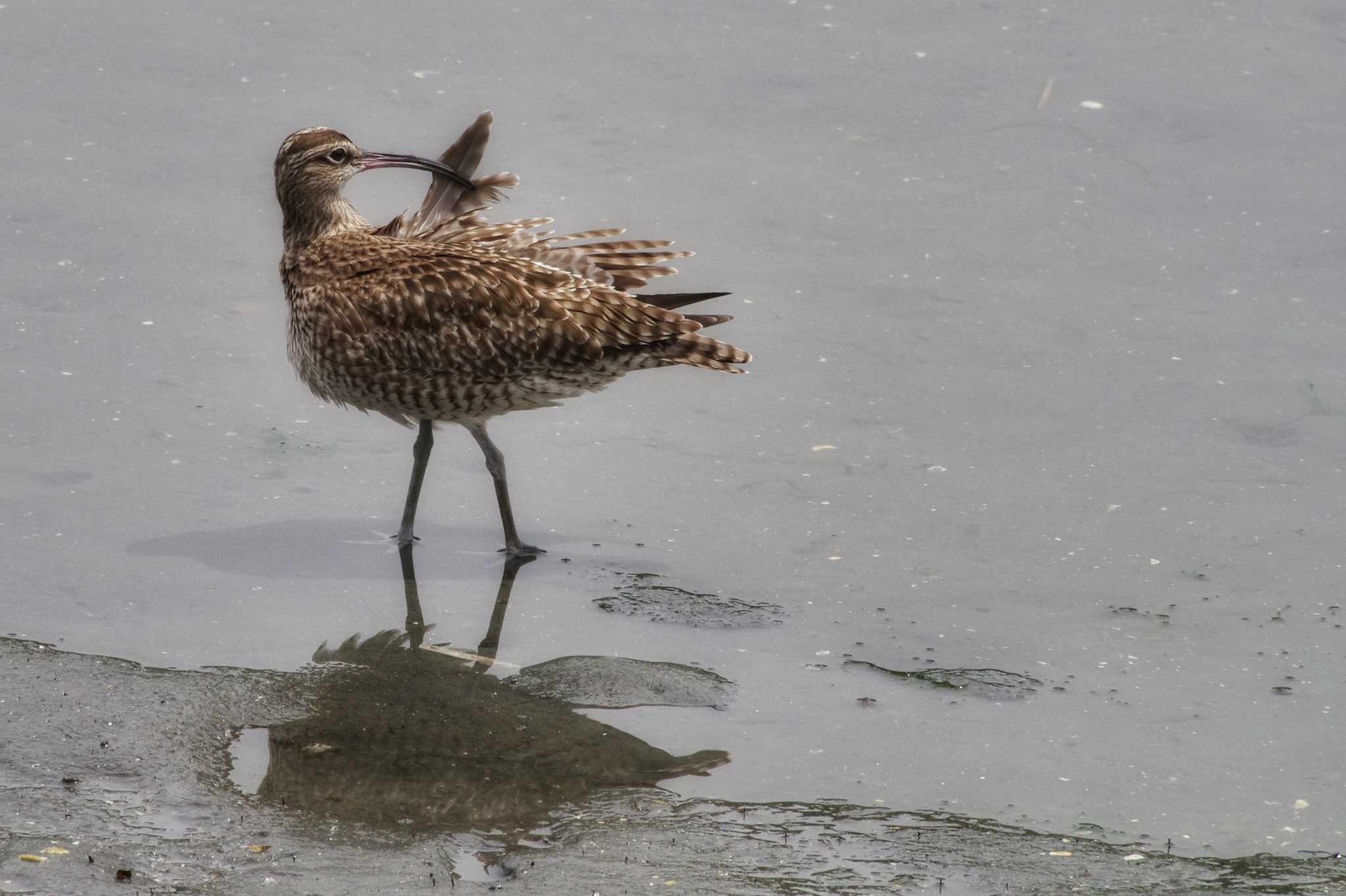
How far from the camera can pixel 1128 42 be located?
12148 millimetres

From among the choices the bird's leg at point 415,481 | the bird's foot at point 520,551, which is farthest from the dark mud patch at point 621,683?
the bird's leg at point 415,481

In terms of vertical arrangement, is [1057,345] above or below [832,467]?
above

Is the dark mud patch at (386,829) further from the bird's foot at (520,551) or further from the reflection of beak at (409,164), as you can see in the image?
the reflection of beak at (409,164)

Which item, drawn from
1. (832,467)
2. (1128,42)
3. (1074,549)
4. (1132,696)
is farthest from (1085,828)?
(1128,42)

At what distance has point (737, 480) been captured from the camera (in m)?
8.15

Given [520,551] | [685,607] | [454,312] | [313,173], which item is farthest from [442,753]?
[313,173]

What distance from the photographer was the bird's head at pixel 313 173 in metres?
7.69

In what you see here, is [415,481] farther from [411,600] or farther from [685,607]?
[685,607]

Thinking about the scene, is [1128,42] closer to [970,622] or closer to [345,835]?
[970,622]

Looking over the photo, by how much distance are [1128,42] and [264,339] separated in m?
6.18

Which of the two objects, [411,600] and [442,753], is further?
[411,600]

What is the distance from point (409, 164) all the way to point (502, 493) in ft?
4.95

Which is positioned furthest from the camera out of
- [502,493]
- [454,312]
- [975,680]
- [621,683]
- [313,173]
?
[313,173]

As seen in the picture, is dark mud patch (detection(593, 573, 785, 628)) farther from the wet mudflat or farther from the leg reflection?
the leg reflection
